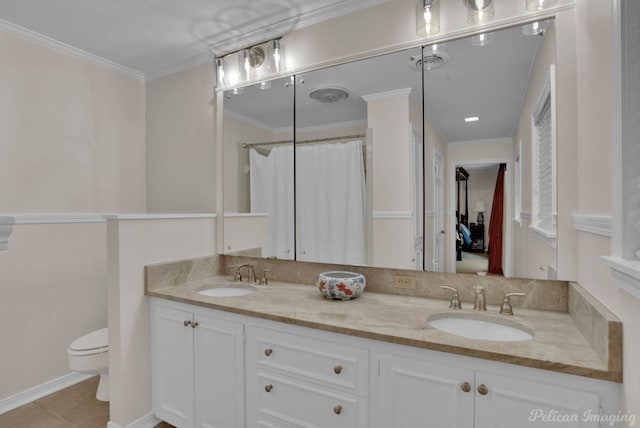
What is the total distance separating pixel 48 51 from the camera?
2408mm

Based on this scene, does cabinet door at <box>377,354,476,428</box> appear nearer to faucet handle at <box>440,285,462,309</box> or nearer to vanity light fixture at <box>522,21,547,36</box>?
faucet handle at <box>440,285,462,309</box>

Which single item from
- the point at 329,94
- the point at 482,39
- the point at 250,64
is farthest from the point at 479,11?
the point at 250,64

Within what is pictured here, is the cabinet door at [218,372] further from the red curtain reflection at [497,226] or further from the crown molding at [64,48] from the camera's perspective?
the crown molding at [64,48]

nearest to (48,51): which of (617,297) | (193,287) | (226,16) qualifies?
(226,16)

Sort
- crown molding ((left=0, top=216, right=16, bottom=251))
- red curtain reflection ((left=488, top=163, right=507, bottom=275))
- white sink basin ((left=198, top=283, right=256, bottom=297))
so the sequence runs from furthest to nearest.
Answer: white sink basin ((left=198, top=283, right=256, bottom=297)) → red curtain reflection ((left=488, top=163, right=507, bottom=275)) → crown molding ((left=0, top=216, right=16, bottom=251))

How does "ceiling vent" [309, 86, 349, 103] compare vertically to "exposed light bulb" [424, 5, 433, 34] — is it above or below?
below

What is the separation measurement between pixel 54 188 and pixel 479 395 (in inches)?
117

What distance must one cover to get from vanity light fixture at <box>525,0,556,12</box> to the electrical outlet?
143cm

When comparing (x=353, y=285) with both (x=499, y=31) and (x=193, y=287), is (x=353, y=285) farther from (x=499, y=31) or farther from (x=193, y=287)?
(x=499, y=31)

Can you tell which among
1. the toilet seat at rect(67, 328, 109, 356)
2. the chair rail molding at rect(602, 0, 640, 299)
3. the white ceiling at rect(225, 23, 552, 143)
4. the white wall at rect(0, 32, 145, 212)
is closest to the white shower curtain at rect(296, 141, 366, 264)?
the white ceiling at rect(225, 23, 552, 143)

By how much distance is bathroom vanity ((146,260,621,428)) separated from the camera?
108 centimetres

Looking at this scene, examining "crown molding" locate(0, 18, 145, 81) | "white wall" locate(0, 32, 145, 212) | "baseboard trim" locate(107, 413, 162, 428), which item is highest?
"crown molding" locate(0, 18, 145, 81)

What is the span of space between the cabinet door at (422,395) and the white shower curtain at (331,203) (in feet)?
2.60

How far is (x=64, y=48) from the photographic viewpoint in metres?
2.47
